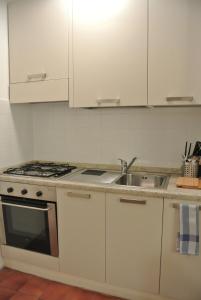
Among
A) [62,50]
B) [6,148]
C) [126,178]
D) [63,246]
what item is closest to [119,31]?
[62,50]

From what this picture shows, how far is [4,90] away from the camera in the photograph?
6.89 feet

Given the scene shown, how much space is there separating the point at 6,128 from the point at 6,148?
0.18 m

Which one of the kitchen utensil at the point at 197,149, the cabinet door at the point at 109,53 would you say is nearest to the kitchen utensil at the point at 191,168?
the kitchen utensil at the point at 197,149

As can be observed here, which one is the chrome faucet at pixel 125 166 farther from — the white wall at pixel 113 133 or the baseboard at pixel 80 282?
the baseboard at pixel 80 282

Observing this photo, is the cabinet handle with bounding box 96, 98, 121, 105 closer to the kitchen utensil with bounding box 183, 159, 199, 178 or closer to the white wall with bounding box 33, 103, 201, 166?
the white wall with bounding box 33, 103, 201, 166

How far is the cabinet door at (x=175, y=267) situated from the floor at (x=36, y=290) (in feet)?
1.51

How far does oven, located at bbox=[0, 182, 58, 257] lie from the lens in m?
1.86

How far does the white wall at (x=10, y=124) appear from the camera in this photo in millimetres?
2061

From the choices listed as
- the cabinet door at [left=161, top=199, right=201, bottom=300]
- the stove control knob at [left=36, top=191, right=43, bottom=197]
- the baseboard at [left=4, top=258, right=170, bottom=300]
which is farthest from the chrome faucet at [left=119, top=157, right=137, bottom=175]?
the baseboard at [left=4, top=258, right=170, bottom=300]

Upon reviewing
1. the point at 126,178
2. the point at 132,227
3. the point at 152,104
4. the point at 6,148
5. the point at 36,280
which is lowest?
the point at 36,280

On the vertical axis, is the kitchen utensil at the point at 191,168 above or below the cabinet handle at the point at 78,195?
above

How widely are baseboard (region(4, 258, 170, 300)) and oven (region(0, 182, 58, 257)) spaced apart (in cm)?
18

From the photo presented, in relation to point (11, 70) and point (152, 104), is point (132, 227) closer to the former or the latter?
point (152, 104)

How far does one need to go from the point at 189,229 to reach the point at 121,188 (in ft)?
1.59
